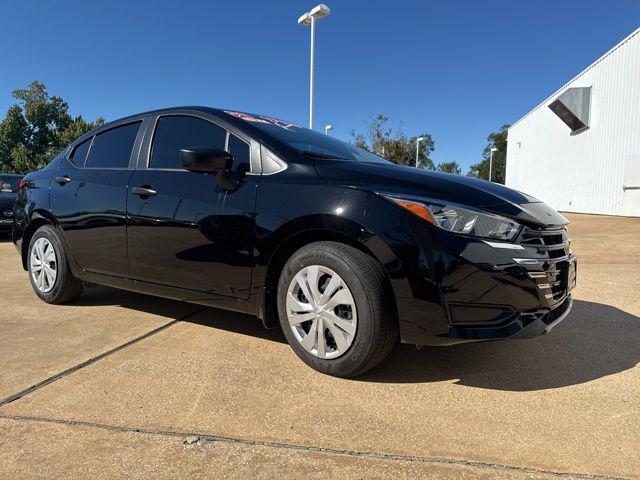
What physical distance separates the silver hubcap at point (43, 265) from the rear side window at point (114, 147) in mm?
834

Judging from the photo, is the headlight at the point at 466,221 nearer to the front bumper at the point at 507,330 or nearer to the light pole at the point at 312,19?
the front bumper at the point at 507,330

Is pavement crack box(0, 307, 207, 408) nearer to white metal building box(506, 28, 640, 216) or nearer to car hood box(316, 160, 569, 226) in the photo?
car hood box(316, 160, 569, 226)

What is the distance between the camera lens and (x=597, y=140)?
1981 centimetres

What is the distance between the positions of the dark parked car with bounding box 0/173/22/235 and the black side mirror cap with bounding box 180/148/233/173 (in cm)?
808

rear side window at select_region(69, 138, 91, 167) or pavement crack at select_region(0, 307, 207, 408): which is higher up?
rear side window at select_region(69, 138, 91, 167)

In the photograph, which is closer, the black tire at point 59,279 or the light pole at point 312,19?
the black tire at point 59,279

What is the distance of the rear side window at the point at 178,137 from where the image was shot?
3.11 meters

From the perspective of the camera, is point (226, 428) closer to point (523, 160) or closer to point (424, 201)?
point (424, 201)

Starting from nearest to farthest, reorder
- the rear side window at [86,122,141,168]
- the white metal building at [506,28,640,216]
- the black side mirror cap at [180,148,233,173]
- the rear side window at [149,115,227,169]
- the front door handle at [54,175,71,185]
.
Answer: the black side mirror cap at [180,148,233,173] < the rear side window at [149,115,227,169] < the rear side window at [86,122,141,168] < the front door handle at [54,175,71,185] < the white metal building at [506,28,640,216]

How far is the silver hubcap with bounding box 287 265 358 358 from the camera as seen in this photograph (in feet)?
7.96

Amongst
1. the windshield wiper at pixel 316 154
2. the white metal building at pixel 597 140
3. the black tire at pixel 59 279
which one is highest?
the white metal building at pixel 597 140

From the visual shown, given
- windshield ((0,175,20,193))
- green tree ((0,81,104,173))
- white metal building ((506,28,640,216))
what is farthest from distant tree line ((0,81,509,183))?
windshield ((0,175,20,193))

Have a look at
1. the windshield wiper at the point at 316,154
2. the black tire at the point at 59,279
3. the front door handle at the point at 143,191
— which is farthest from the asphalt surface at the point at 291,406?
the windshield wiper at the point at 316,154

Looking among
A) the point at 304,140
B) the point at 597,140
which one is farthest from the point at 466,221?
the point at 597,140
